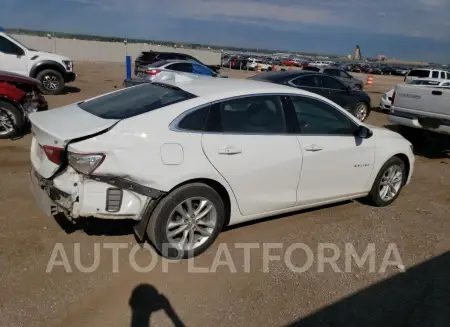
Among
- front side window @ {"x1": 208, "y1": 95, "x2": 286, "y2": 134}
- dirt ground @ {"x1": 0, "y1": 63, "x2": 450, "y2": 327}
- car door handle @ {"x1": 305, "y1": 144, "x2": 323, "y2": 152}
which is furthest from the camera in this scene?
car door handle @ {"x1": 305, "y1": 144, "x2": 323, "y2": 152}

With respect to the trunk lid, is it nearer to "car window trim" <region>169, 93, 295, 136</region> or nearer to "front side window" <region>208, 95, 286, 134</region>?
"car window trim" <region>169, 93, 295, 136</region>

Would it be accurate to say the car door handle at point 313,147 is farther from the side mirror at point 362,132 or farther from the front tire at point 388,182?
the front tire at point 388,182

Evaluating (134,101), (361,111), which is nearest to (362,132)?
(134,101)

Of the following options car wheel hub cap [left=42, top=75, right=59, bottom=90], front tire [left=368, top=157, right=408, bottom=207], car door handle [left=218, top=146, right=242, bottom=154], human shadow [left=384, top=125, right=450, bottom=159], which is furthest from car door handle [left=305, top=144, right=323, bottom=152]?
car wheel hub cap [left=42, top=75, right=59, bottom=90]

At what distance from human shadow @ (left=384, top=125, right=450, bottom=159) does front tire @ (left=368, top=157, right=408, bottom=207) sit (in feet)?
11.9

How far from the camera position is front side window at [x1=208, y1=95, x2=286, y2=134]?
11.4 ft

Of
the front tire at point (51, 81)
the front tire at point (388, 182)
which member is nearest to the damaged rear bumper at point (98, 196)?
the front tire at point (388, 182)

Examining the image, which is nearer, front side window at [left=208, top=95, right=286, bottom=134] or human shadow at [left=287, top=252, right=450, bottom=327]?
human shadow at [left=287, top=252, right=450, bottom=327]

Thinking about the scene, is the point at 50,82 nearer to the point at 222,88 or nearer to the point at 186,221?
the point at 222,88

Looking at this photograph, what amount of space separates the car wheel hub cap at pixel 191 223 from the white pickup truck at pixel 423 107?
560 centimetres

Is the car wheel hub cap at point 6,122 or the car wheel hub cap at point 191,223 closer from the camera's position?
the car wheel hub cap at point 191,223

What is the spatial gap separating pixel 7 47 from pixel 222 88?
11723 mm

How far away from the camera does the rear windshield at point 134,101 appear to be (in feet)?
11.1

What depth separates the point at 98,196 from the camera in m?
3.02
